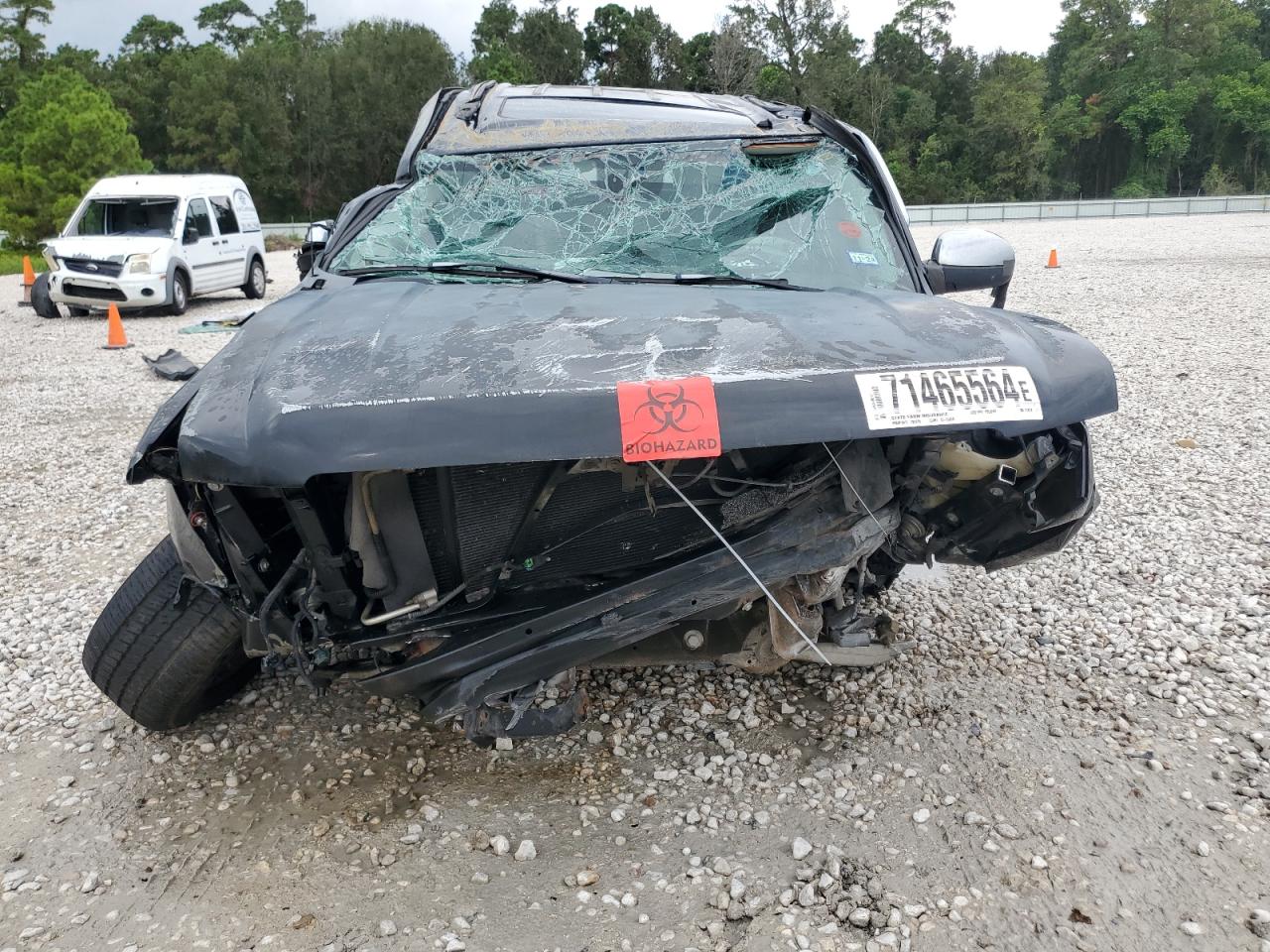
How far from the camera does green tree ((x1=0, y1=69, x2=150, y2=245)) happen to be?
25.8 meters

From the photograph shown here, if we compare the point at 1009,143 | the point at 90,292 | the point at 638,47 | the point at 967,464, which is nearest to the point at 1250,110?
the point at 1009,143

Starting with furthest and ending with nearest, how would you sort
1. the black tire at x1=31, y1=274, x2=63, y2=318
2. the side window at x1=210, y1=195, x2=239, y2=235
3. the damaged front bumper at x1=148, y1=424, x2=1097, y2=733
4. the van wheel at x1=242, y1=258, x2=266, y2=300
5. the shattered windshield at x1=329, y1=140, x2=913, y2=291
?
the van wheel at x1=242, y1=258, x2=266, y2=300 → the side window at x1=210, y1=195, x2=239, y2=235 → the black tire at x1=31, y1=274, x2=63, y2=318 → the shattered windshield at x1=329, y1=140, x2=913, y2=291 → the damaged front bumper at x1=148, y1=424, x2=1097, y2=733

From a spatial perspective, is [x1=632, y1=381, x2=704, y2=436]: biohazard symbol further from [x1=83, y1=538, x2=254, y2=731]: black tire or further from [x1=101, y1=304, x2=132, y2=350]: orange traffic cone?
[x1=101, y1=304, x2=132, y2=350]: orange traffic cone

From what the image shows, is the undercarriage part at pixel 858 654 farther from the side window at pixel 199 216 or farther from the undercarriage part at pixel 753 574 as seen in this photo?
the side window at pixel 199 216

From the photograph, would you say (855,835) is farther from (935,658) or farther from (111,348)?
(111,348)

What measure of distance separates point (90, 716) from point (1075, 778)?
125 inches

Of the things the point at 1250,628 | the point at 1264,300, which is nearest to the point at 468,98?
the point at 1250,628

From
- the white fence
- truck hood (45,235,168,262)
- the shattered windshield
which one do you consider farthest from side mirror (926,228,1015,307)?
the white fence

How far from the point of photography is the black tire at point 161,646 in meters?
2.89

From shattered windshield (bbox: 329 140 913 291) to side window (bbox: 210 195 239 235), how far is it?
11374mm

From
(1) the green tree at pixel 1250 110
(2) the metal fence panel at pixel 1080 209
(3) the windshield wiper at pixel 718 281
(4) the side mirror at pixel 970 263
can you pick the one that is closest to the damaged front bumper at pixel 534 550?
(3) the windshield wiper at pixel 718 281

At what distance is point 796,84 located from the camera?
177ft

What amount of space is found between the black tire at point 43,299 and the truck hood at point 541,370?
12.5m

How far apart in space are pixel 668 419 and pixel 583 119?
7.89 ft
